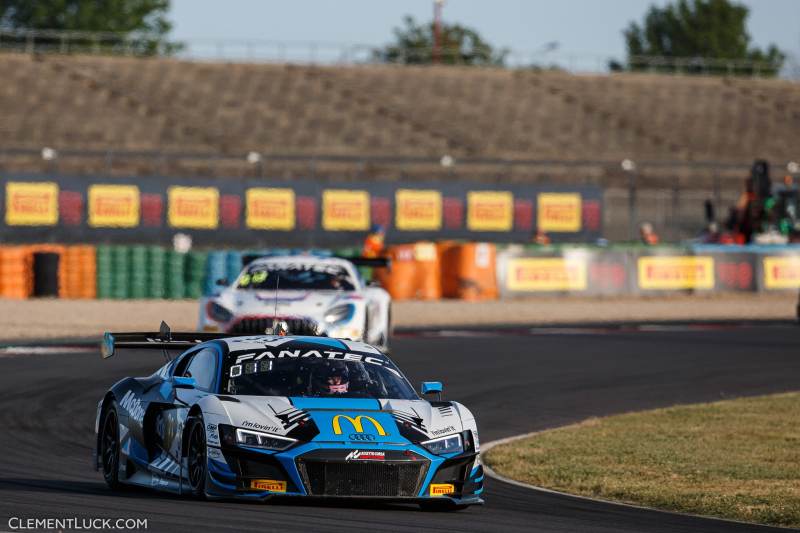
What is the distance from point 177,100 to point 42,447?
44279 mm

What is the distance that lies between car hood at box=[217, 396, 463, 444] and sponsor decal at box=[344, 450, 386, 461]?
9 centimetres

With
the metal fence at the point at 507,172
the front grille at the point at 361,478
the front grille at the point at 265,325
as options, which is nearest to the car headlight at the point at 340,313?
the front grille at the point at 265,325

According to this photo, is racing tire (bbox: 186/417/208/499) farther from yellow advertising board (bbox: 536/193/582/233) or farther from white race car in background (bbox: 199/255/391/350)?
yellow advertising board (bbox: 536/193/582/233)

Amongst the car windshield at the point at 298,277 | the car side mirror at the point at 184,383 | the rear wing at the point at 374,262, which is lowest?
the car side mirror at the point at 184,383

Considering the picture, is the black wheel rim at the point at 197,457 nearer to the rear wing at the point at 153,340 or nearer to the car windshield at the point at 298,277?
the rear wing at the point at 153,340

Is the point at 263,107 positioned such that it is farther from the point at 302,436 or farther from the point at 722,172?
the point at 302,436

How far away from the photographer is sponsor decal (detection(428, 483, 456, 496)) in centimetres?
985

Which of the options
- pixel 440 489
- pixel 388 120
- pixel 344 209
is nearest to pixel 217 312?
pixel 440 489

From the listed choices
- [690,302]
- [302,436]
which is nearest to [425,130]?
[690,302]

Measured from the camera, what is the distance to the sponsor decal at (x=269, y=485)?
31.3ft

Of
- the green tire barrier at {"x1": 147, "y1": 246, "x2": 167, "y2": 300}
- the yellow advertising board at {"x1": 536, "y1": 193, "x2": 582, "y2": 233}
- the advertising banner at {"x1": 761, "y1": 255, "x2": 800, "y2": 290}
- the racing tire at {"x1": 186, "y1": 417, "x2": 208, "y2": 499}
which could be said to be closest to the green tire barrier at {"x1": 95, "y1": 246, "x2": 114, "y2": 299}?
the green tire barrier at {"x1": 147, "y1": 246, "x2": 167, "y2": 300}

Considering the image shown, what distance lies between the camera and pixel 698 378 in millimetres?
21641

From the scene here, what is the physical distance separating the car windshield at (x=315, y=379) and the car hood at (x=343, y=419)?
228mm

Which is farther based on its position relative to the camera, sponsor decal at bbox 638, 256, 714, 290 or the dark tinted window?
sponsor decal at bbox 638, 256, 714, 290
